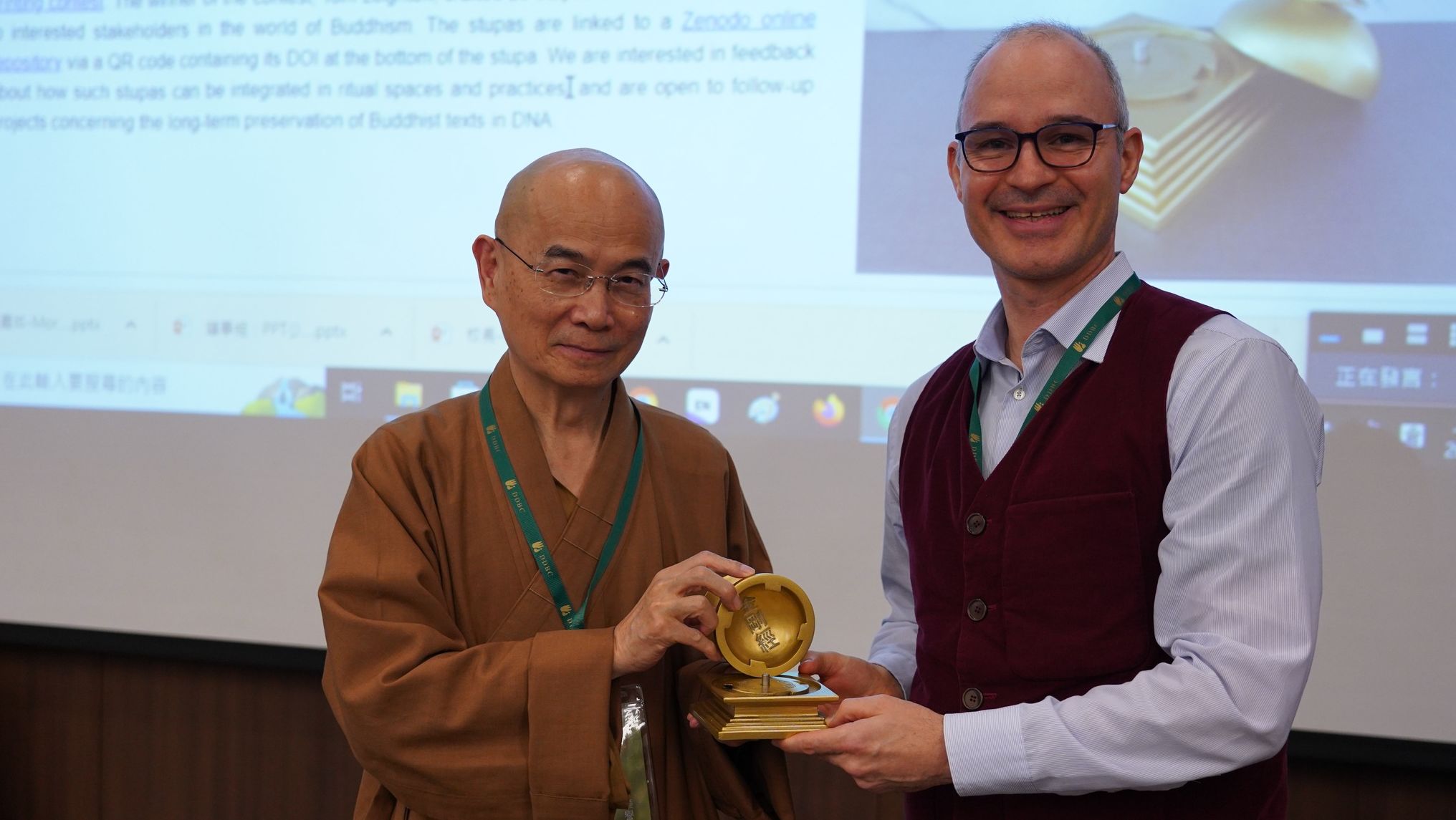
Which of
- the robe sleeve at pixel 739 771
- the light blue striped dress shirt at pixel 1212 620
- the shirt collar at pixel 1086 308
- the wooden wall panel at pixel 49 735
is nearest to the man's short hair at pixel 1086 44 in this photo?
the shirt collar at pixel 1086 308

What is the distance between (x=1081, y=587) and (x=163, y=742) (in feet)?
11.0

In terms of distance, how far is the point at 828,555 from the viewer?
3.09 meters

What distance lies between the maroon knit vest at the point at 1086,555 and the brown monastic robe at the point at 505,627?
16.4 inches

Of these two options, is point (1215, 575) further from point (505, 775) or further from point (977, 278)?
point (977, 278)

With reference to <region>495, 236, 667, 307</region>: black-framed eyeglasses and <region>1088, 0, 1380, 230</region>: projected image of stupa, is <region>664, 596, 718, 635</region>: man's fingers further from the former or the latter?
<region>1088, 0, 1380, 230</region>: projected image of stupa

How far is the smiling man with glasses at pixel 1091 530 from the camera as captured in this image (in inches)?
56.1

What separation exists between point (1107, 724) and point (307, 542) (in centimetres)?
260

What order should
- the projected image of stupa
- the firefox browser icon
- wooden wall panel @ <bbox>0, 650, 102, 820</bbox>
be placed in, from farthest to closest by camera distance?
wooden wall panel @ <bbox>0, 650, 102, 820</bbox> → the firefox browser icon → the projected image of stupa

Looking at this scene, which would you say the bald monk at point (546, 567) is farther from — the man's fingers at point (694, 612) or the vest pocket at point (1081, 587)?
the vest pocket at point (1081, 587)

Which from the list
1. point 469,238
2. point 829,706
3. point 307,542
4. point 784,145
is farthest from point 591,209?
point 307,542

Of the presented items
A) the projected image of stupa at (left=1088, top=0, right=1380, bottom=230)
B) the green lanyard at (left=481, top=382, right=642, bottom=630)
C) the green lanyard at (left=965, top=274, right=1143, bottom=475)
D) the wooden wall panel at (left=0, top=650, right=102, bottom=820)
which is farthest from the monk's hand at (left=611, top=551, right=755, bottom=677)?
the wooden wall panel at (left=0, top=650, right=102, bottom=820)

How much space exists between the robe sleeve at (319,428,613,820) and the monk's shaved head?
506 millimetres

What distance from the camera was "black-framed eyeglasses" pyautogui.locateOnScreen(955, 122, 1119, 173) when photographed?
158cm

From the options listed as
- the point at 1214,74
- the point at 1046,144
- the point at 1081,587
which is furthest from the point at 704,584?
the point at 1214,74
